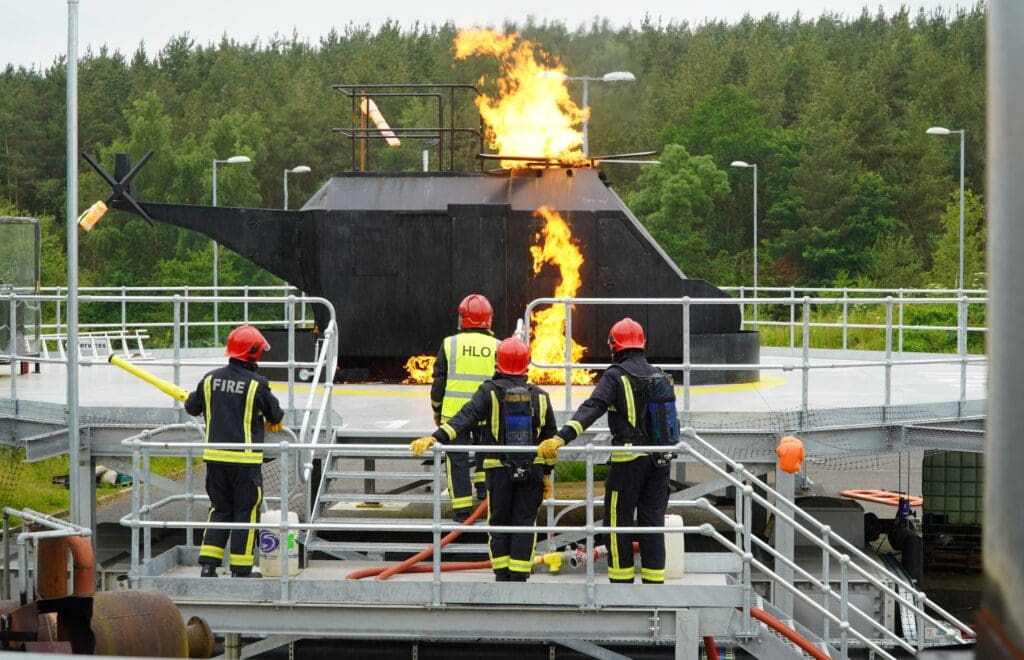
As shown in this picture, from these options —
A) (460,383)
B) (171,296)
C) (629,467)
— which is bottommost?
(629,467)

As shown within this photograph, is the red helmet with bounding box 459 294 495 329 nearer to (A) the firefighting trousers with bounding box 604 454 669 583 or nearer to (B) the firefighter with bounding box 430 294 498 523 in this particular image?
(B) the firefighter with bounding box 430 294 498 523

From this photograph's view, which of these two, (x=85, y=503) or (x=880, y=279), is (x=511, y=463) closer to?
(x=85, y=503)

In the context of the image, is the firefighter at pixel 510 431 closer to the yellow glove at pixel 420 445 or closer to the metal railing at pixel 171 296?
the yellow glove at pixel 420 445

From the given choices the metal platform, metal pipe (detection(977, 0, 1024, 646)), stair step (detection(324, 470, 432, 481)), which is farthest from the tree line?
metal pipe (detection(977, 0, 1024, 646))

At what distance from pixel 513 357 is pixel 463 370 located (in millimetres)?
1136

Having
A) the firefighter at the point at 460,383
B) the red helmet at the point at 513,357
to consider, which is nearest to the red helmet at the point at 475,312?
the firefighter at the point at 460,383

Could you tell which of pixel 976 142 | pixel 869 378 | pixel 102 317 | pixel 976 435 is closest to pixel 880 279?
pixel 976 142

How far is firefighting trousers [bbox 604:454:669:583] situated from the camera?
892 centimetres

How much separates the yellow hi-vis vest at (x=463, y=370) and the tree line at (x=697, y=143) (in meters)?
37.0

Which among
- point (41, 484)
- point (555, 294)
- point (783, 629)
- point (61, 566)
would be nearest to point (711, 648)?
point (783, 629)

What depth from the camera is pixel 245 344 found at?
30.4 feet

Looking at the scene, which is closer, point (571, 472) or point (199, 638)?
point (199, 638)

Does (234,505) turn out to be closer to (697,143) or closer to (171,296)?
(171,296)

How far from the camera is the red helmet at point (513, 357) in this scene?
8.91 metres
